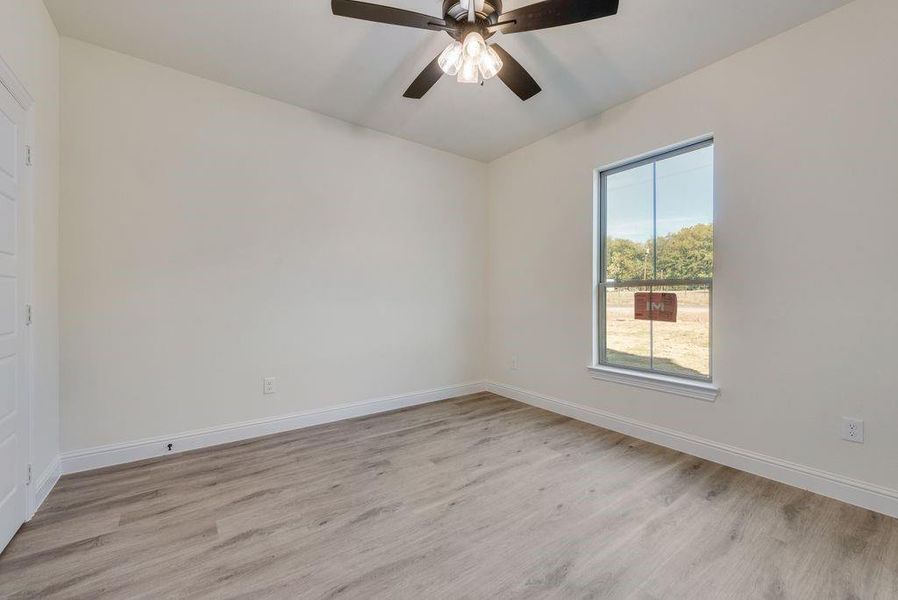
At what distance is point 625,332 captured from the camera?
3.18m

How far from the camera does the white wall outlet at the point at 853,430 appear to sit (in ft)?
6.58

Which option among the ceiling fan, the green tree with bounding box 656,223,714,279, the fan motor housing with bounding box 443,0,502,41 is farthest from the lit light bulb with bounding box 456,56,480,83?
the green tree with bounding box 656,223,714,279

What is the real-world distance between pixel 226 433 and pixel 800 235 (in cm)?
413

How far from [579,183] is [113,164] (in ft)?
11.8

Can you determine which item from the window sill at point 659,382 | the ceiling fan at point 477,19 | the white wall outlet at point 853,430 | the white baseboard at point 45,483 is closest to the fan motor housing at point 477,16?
the ceiling fan at point 477,19

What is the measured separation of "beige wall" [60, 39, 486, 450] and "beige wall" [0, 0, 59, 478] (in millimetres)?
110

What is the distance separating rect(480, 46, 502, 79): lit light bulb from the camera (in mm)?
1827

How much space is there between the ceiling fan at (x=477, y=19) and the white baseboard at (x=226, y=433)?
9.25ft

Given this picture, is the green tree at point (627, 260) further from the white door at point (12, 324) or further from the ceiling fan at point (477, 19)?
the white door at point (12, 324)

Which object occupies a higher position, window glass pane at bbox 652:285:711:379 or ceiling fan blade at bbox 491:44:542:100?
ceiling fan blade at bbox 491:44:542:100

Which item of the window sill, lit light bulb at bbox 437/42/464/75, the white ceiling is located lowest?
the window sill

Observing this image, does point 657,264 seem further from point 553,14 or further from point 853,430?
point 553,14

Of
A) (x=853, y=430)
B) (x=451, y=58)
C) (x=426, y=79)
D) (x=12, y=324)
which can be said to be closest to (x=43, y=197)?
(x=12, y=324)

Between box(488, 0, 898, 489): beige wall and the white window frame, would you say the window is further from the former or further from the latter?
box(488, 0, 898, 489): beige wall
